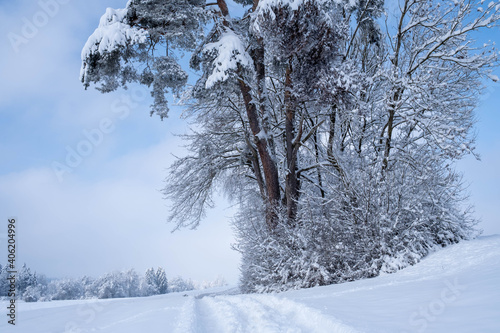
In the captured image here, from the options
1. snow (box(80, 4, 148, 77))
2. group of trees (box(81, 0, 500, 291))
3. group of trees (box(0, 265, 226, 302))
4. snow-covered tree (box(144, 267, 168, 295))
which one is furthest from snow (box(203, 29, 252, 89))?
snow-covered tree (box(144, 267, 168, 295))

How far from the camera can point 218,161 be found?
1261 centimetres

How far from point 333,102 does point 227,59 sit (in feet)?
11.0

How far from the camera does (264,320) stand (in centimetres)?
375

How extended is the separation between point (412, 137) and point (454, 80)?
238cm

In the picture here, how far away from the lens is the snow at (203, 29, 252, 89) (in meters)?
8.91

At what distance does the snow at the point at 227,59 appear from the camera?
29.2ft

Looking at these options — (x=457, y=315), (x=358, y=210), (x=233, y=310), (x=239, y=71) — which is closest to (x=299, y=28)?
(x=239, y=71)

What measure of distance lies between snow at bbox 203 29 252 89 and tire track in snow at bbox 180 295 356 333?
6.20m

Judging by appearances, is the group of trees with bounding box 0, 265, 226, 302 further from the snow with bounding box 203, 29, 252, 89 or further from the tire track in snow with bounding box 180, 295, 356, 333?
the tire track in snow with bounding box 180, 295, 356, 333

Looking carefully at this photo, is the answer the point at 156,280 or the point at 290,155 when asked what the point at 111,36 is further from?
the point at 156,280

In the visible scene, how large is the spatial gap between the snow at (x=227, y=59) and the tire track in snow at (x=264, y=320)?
620cm

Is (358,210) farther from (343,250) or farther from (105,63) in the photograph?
(105,63)

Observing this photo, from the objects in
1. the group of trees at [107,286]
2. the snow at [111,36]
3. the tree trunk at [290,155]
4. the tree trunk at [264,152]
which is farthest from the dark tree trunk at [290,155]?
the group of trees at [107,286]

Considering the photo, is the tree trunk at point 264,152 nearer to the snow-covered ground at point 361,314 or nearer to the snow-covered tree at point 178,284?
the snow-covered ground at point 361,314
